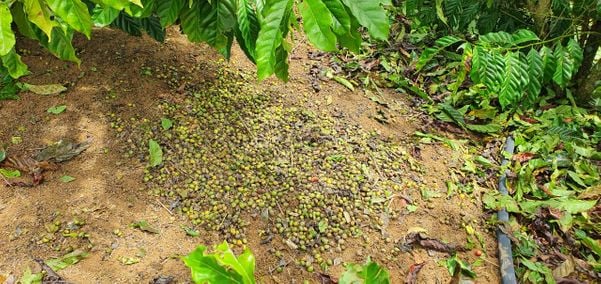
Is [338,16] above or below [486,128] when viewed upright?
above

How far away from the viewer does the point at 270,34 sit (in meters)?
1.45

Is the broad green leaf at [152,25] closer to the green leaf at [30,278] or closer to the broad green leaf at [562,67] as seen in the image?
the green leaf at [30,278]

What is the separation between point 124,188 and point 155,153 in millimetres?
240

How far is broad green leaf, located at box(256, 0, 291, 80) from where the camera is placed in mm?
1432

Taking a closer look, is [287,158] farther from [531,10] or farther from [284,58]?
[531,10]

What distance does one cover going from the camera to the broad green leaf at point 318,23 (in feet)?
4.58

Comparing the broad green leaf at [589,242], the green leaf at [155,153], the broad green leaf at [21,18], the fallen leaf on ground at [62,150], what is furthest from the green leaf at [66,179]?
the broad green leaf at [589,242]

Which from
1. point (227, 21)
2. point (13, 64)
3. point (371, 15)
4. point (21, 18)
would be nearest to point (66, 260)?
point (13, 64)

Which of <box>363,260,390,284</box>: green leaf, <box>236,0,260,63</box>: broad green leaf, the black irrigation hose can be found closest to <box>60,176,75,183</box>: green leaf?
<box>236,0,260,63</box>: broad green leaf

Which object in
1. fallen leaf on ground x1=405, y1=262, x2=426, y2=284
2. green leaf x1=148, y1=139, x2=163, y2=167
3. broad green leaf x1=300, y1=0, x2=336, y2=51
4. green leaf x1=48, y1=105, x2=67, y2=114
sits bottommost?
fallen leaf on ground x1=405, y1=262, x2=426, y2=284

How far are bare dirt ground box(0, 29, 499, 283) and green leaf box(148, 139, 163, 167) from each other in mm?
53

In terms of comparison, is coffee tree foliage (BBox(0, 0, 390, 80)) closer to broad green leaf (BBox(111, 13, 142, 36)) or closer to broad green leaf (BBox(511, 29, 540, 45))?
broad green leaf (BBox(111, 13, 142, 36))

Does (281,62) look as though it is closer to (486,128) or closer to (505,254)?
(505,254)

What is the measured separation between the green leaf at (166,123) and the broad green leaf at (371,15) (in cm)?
145
